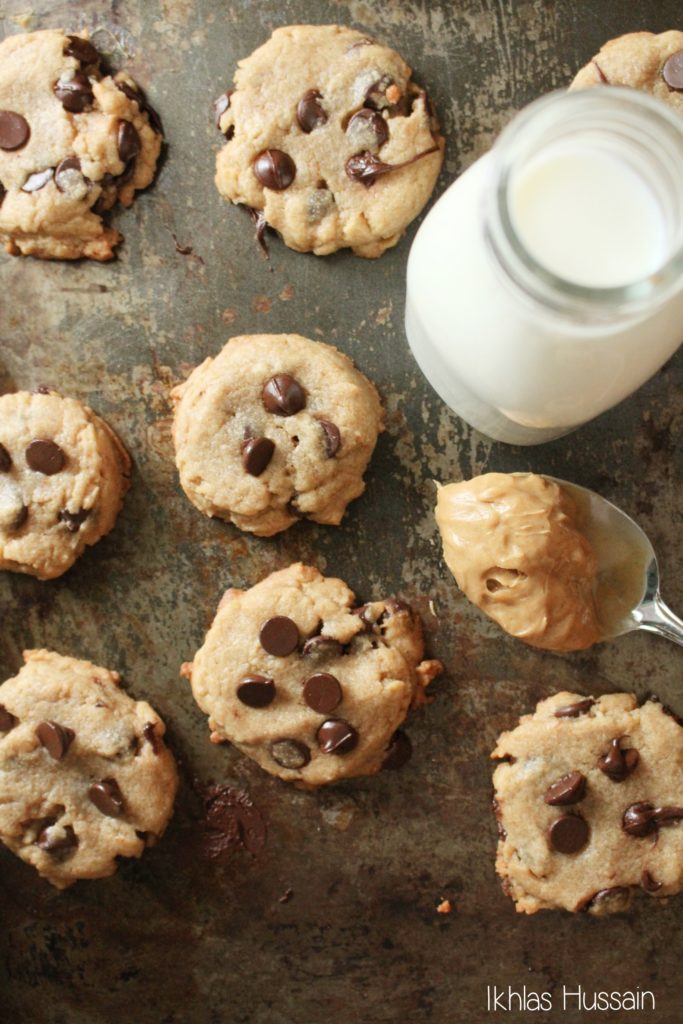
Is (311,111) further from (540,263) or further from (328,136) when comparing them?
(540,263)

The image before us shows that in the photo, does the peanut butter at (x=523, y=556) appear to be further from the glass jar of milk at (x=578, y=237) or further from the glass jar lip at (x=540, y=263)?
the glass jar lip at (x=540, y=263)

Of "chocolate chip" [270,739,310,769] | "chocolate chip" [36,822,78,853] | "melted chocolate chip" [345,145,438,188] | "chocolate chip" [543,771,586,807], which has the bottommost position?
"chocolate chip" [543,771,586,807]

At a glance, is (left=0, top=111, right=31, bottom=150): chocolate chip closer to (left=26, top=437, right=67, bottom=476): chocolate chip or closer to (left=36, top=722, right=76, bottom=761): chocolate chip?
(left=26, top=437, right=67, bottom=476): chocolate chip

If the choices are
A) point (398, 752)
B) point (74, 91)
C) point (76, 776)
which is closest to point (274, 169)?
point (74, 91)

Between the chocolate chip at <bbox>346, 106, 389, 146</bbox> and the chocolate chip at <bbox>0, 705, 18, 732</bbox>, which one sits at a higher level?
the chocolate chip at <bbox>346, 106, 389, 146</bbox>

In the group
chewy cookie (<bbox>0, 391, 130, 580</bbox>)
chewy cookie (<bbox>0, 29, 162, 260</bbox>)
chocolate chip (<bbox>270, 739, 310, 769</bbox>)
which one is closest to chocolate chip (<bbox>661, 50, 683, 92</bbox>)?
chewy cookie (<bbox>0, 29, 162, 260</bbox>)

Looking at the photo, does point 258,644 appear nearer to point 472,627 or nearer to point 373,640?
point 373,640

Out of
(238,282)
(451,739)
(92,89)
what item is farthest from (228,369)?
(451,739)

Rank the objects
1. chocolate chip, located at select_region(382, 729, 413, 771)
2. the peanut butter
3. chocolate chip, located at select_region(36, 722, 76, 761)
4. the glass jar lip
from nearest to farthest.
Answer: the glass jar lip < the peanut butter < chocolate chip, located at select_region(36, 722, 76, 761) < chocolate chip, located at select_region(382, 729, 413, 771)

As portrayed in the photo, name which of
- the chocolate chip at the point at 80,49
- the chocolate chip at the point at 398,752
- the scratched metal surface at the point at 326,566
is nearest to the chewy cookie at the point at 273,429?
the scratched metal surface at the point at 326,566
